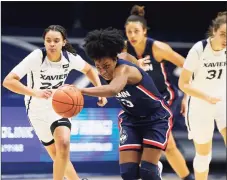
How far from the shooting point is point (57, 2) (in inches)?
285

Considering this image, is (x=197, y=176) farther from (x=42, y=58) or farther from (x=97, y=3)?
(x=97, y=3)

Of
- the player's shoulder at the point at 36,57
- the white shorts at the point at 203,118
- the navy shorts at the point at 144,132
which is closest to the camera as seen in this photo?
the navy shorts at the point at 144,132

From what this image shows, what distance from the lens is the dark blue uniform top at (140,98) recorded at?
152 inches

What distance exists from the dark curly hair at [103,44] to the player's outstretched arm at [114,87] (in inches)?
5.4

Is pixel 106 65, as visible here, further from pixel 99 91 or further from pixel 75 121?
pixel 75 121

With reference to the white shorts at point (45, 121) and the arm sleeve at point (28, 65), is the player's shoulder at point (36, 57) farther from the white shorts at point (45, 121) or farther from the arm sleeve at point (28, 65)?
the white shorts at point (45, 121)

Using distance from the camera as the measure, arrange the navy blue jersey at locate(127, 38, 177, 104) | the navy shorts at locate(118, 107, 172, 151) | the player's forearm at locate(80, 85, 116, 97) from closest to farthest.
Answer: the player's forearm at locate(80, 85, 116, 97), the navy shorts at locate(118, 107, 172, 151), the navy blue jersey at locate(127, 38, 177, 104)

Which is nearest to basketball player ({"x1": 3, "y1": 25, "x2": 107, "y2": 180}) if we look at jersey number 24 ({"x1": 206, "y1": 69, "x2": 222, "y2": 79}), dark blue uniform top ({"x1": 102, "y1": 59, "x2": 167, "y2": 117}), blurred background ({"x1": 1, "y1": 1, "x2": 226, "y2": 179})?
dark blue uniform top ({"x1": 102, "y1": 59, "x2": 167, "y2": 117})

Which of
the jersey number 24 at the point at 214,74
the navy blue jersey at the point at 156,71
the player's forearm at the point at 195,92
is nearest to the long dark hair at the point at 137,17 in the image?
the navy blue jersey at the point at 156,71

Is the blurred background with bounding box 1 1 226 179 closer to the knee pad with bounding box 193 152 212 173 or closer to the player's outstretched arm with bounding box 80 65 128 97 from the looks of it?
the knee pad with bounding box 193 152 212 173

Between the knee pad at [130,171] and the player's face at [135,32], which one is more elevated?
the player's face at [135,32]

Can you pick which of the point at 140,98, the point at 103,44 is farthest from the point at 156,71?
the point at 103,44

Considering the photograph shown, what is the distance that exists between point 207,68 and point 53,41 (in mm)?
1313

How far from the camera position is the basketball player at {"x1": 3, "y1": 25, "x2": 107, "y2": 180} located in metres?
4.40
